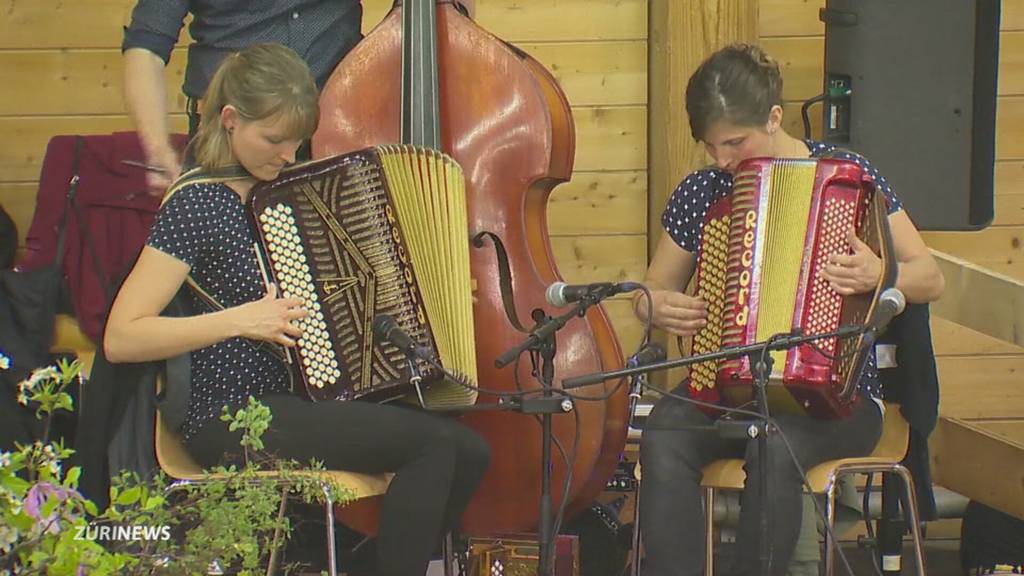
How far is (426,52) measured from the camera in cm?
300

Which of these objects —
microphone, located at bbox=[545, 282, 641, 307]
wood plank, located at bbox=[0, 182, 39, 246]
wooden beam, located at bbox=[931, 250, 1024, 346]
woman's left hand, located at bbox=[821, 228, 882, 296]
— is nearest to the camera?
microphone, located at bbox=[545, 282, 641, 307]

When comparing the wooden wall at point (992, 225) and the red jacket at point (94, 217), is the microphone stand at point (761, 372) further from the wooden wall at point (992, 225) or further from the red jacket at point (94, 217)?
the wooden wall at point (992, 225)

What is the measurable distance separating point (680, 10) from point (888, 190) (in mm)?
957

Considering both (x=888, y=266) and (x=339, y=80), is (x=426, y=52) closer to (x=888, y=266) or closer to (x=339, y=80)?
(x=339, y=80)

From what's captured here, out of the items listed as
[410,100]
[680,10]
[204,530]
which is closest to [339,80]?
[410,100]

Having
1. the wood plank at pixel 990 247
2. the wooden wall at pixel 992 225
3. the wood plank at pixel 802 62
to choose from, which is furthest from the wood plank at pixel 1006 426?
the wood plank at pixel 802 62

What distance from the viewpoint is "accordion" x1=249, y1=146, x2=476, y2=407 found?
261 centimetres

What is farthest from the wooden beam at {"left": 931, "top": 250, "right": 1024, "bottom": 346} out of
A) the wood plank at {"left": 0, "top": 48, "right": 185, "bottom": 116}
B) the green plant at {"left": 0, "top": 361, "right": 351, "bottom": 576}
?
the green plant at {"left": 0, "top": 361, "right": 351, "bottom": 576}

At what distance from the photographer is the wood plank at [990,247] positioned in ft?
13.1

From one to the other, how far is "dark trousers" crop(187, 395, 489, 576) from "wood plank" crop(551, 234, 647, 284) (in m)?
1.32

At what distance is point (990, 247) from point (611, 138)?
1.02 metres

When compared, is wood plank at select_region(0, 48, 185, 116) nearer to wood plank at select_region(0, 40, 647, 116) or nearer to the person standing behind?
wood plank at select_region(0, 40, 647, 116)

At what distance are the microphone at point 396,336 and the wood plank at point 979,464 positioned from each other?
169 centimetres

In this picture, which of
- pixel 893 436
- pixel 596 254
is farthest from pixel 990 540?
pixel 596 254
